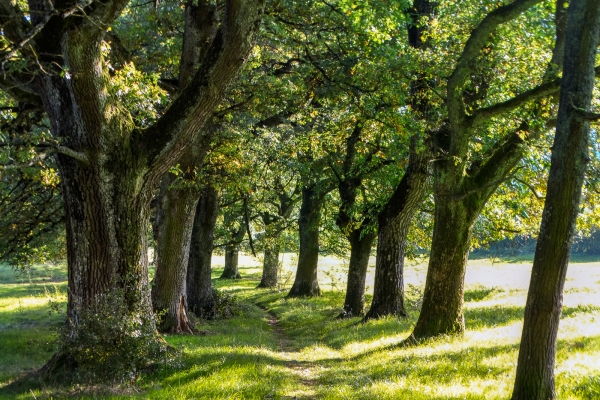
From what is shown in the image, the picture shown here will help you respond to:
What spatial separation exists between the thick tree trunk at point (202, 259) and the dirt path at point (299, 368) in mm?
3750

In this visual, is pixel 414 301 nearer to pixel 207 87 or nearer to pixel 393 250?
pixel 393 250

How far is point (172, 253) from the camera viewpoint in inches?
620

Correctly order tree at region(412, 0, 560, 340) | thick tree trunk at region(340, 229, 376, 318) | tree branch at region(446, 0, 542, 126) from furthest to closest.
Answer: thick tree trunk at region(340, 229, 376, 318) → tree at region(412, 0, 560, 340) → tree branch at region(446, 0, 542, 126)

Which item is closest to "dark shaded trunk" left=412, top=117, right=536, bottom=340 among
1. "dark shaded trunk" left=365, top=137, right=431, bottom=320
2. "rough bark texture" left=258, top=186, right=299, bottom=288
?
"dark shaded trunk" left=365, top=137, right=431, bottom=320

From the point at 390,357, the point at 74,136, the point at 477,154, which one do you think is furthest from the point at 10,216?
the point at 477,154

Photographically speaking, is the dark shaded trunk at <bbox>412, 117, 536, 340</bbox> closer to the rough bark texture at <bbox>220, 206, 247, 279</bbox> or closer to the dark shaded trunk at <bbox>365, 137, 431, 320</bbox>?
the dark shaded trunk at <bbox>365, 137, 431, 320</bbox>

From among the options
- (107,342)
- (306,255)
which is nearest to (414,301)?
(306,255)

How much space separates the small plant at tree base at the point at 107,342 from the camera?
8609mm

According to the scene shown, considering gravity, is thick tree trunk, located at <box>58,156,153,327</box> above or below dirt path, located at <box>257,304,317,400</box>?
above

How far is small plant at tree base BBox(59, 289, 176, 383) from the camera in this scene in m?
8.61

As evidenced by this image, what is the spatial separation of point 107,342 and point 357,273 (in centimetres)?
1373

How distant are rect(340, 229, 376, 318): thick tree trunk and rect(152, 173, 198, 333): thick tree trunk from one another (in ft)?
24.5

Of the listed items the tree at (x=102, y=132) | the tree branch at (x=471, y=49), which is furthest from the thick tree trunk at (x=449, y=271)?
the tree at (x=102, y=132)

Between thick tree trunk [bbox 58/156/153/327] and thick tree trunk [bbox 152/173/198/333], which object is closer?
thick tree trunk [bbox 58/156/153/327]
